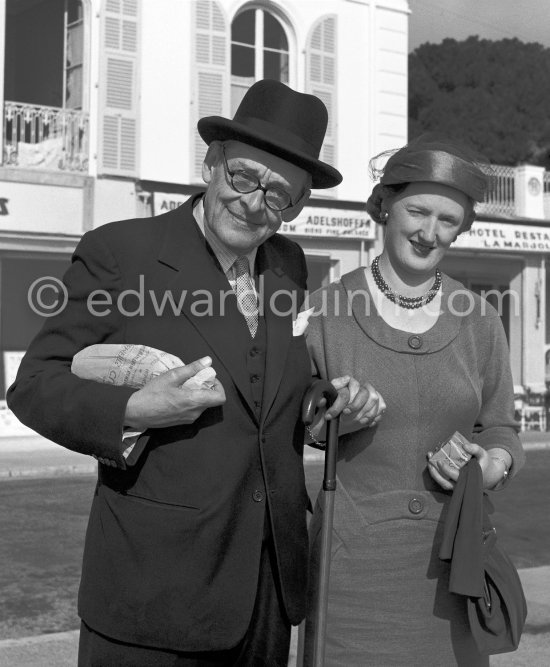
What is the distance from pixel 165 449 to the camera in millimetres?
2379

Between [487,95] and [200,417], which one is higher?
[487,95]

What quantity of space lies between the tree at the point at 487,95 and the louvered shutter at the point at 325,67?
47.8 feet

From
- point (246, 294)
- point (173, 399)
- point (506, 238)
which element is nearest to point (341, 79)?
point (506, 238)

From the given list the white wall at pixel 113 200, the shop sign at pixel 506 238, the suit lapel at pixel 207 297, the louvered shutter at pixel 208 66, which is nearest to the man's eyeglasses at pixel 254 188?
the suit lapel at pixel 207 297

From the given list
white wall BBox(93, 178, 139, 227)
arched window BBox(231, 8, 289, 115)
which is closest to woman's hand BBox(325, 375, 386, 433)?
white wall BBox(93, 178, 139, 227)

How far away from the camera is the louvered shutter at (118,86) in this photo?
52.6 ft

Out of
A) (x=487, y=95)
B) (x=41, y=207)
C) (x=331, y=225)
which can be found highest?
(x=487, y=95)

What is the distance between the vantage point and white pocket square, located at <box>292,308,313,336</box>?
2.68 m

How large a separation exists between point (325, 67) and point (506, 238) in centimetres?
509

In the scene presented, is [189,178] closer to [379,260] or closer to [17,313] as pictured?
[17,313]

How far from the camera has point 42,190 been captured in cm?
1547

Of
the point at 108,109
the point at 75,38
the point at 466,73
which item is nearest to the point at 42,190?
the point at 108,109

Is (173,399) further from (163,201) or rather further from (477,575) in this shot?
(163,201)

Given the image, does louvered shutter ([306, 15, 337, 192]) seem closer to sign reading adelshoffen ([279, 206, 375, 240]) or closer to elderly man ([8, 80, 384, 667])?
sign reading adelshoffen ([279, 206, 375, 240])
